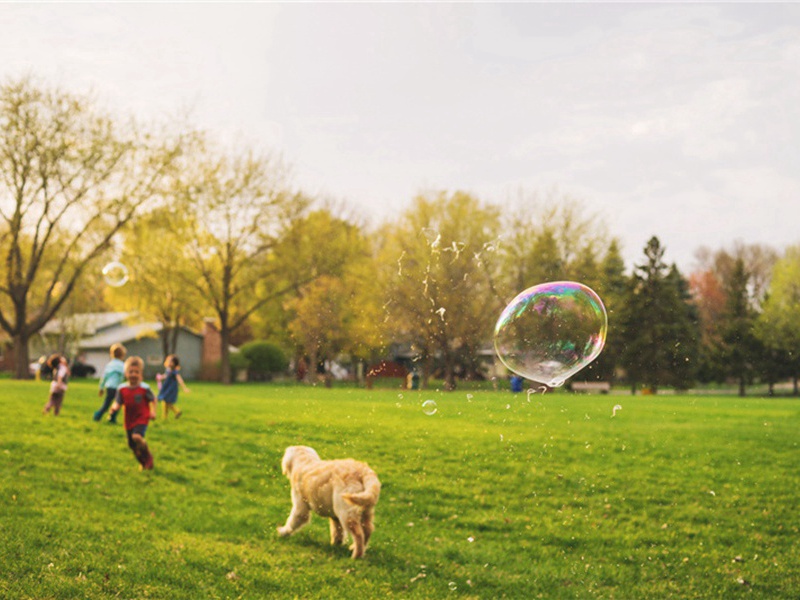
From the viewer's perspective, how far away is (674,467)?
1355cm

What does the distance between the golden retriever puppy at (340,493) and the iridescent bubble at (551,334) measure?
2735 millimetres

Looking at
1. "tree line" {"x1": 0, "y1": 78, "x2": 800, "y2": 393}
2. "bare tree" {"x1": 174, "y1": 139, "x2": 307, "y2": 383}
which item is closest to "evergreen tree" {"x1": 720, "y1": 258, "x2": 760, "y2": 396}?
"tree line" {"x1": 0, "y1": 78, "x2": 800, "y2": 393}

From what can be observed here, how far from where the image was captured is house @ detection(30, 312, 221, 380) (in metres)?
59.5

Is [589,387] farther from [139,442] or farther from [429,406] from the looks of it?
[139,442]

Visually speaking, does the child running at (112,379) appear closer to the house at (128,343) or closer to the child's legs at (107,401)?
the child's legs at (107,401)

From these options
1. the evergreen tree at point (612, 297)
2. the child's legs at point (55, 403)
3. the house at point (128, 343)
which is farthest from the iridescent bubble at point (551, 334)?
the house at point (128, 343)

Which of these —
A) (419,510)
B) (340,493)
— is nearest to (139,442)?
(419,510)

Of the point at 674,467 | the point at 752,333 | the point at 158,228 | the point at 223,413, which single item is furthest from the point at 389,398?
the point at 752,333

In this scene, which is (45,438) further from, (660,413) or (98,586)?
(660,413)

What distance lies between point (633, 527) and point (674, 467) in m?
3.21

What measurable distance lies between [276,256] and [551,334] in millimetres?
36363

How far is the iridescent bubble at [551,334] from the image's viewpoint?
32.0 feet

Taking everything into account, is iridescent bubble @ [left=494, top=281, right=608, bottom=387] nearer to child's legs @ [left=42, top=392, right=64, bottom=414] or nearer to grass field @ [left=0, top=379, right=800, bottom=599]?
grass field @ [left=0, top=379, right=800, bottom=599]

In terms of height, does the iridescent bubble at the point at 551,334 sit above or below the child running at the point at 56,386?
above
